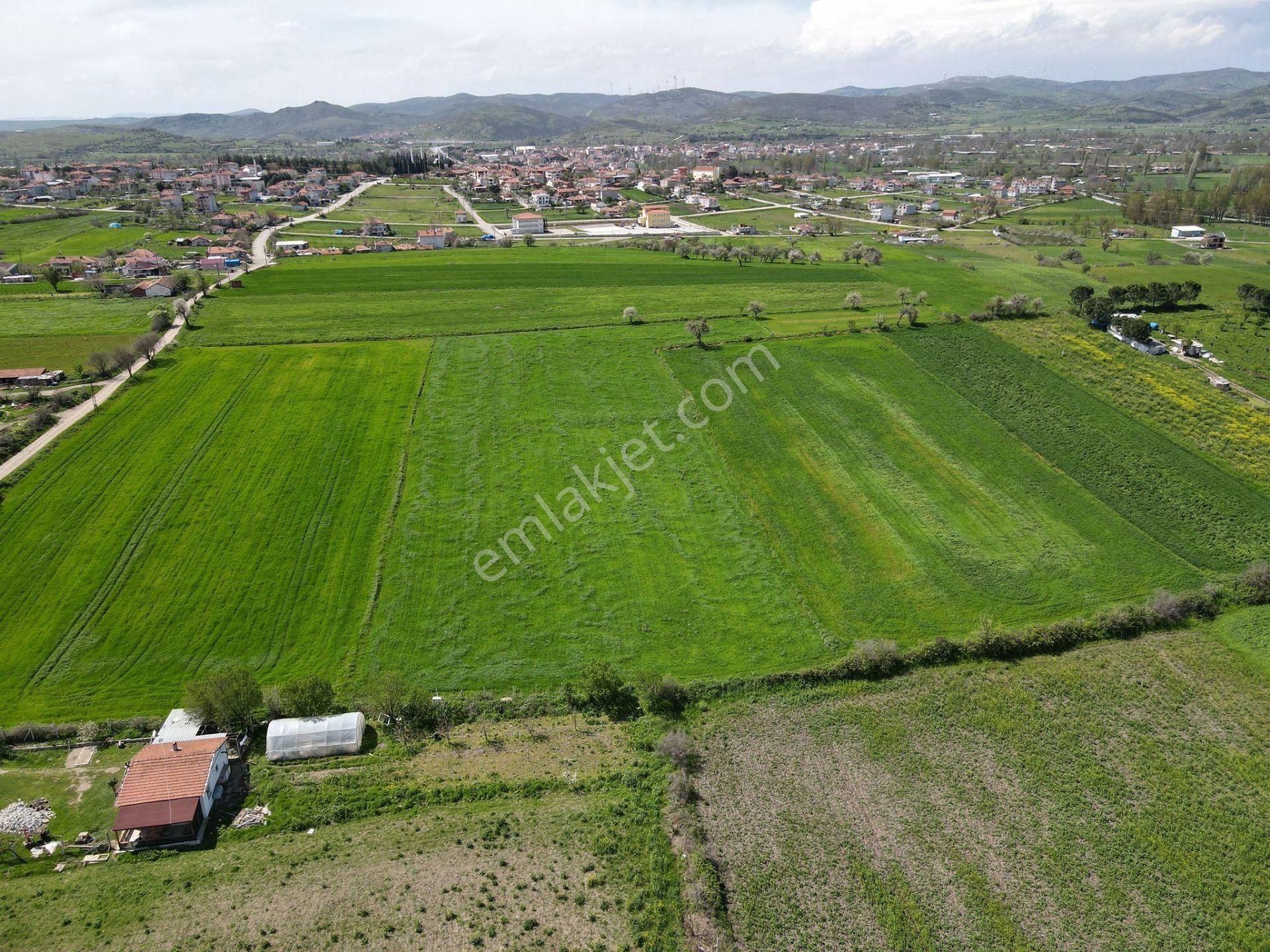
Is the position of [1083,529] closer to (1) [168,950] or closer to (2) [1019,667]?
(2) [1019,667]

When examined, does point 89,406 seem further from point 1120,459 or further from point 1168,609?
point 1120,459

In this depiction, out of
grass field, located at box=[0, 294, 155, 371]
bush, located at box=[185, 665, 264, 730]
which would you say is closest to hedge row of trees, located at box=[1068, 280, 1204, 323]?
bush, located at box=[185, 665, 264, 730]

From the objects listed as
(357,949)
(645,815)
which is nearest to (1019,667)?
(645,815)

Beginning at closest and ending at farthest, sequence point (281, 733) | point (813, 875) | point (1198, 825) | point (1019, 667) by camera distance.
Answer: point (813, 875)
point (1198, 825)
point (281, 733)
point (1019, 667)

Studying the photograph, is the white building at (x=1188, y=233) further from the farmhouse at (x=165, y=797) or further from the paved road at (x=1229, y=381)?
the farmhouse at (x=165, y=797)

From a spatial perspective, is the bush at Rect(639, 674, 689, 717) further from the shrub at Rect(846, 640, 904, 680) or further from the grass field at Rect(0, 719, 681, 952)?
the shrub at Rect(846, 640, 904, 680)

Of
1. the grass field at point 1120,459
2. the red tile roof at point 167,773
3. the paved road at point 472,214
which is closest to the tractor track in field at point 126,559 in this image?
the red tile roof at point 167,773
